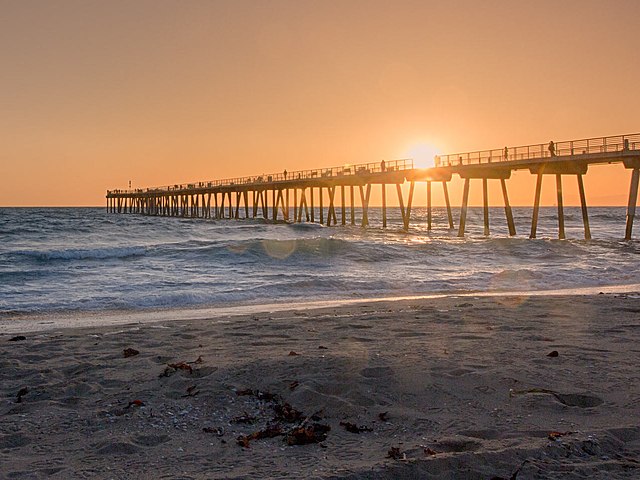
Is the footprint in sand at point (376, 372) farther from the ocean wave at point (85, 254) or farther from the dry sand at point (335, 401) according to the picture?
the ocean wave at point (85, 254)

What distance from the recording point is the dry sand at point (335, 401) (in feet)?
12.7

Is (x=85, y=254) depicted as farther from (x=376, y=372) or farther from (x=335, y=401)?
(x=335, y=401)

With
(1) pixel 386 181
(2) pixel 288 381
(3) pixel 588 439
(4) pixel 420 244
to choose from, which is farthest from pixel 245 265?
(1) pixel 386 181

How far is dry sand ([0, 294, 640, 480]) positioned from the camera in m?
3.87

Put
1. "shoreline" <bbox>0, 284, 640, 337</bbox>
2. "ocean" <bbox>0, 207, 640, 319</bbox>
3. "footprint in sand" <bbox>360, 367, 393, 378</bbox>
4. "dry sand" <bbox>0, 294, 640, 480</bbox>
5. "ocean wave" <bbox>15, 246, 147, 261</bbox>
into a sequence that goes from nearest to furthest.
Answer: "dry sand" <bbox>0, 294, 640, 480</bbox>, "footprint in sand" <bbox>360, 367, 393, 378</bbox>, "shoreline" <bbox>0, 284, 640, 337</bbox>, "ocean" <bbox>0, 207, 640, 319</bbox>, "ocean wave" <bbox>15, 246, 147, 261</bbox>

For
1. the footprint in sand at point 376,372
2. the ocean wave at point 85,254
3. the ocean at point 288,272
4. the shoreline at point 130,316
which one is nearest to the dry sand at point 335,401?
the footprint in sand at point 376,372

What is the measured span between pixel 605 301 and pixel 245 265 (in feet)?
46.3

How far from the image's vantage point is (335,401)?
199 inches

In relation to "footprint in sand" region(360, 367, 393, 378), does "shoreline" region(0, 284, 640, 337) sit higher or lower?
lower

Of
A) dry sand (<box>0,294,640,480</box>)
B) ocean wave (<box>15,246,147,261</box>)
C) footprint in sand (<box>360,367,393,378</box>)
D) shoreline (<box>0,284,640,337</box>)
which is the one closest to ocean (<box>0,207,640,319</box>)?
ocean wave (<box>15,246,147,261</box>)

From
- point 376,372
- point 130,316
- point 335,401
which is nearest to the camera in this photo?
point 335,401

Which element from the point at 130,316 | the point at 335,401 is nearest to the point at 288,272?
the point at 130,316

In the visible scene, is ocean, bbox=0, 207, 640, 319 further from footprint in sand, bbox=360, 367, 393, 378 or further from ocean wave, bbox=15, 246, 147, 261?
footprint in sand, bbox=360, 367, 393, 378

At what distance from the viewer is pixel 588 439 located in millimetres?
4070
